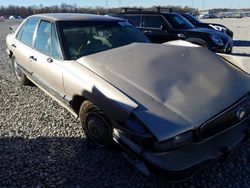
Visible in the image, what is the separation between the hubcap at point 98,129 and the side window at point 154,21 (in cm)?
672

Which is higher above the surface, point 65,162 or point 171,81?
point 171,81

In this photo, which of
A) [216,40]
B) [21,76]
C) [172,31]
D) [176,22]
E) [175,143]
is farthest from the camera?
[176,22]

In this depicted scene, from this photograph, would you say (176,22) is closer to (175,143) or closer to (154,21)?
(154,21)

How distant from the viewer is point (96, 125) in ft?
9.96

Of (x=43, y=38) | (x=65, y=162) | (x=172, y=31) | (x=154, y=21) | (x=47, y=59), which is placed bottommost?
(x=65, y=162)

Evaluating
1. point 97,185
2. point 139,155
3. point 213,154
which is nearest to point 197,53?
point 213,154

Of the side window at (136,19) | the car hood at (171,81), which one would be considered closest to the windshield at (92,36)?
the car hood at (171,81)

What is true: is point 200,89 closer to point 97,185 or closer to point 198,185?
point 198,185

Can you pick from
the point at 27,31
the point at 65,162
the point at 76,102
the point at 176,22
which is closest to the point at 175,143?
the point at 65,162

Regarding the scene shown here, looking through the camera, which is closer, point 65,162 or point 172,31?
point 65,162

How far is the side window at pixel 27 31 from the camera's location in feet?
15.5

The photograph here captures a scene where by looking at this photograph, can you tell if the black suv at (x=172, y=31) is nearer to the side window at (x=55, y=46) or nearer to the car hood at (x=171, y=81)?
the car hood at (x=171, y=81)

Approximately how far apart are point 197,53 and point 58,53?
74.3 inches

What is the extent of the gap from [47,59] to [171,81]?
1947 millimetres
